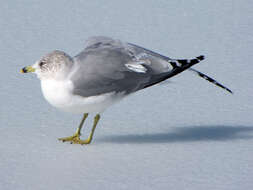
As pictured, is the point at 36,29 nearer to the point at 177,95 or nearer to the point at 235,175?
the point at 177,95

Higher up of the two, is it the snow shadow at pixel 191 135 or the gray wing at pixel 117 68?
the gray wing at pixel 117 68

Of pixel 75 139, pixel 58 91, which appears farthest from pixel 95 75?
pixel 75 139

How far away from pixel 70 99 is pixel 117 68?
531mm

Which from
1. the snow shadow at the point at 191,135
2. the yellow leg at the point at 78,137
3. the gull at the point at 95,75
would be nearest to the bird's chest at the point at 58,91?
the gull at the point at 95,75

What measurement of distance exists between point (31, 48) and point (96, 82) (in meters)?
3.43

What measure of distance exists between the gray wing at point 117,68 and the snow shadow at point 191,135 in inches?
21.8

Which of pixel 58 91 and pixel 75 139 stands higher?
pixel 58 91

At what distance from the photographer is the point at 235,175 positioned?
5.79m

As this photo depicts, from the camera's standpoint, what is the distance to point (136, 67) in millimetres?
6398

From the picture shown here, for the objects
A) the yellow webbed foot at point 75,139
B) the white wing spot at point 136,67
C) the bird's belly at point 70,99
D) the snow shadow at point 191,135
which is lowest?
the snow shadow at point 191,135

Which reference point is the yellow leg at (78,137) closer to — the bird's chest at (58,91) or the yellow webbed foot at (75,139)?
the yellow webbed foot at (75,139)

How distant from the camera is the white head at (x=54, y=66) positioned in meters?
6.12

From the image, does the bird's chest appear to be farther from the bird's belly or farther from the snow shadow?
the snow shadow

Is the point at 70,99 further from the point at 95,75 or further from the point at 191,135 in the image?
the point at 191,135
